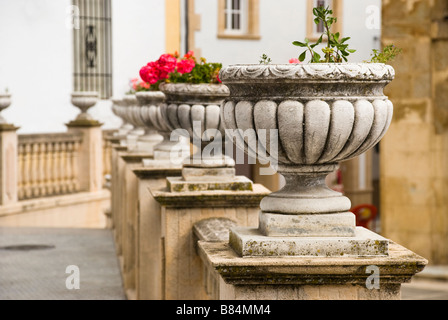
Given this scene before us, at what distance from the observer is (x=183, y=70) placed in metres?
6.49

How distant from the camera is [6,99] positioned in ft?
61.2

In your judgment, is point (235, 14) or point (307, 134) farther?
point (235, 14)

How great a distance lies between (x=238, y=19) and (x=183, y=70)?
2239 cm

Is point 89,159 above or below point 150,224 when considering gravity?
below

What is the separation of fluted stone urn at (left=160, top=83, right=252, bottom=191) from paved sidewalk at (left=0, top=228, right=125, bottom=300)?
157 inches

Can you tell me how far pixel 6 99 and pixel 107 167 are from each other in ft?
8.04

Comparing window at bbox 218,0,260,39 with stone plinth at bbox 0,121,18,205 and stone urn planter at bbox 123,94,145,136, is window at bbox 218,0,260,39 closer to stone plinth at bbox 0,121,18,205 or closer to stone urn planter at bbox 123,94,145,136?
stone plinth at bbox 0,121,18,205

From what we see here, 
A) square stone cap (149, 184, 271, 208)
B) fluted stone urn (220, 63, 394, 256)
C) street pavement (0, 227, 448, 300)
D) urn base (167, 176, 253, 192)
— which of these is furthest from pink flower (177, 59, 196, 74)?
street pavement (0, 227, 448, 300)

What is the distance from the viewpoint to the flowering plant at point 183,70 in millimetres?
6155

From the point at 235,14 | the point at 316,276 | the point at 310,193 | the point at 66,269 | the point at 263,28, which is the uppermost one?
the point at 235,14

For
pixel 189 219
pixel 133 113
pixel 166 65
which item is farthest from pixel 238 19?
pixel 189 219

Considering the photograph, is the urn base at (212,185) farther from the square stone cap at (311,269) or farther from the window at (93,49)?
the window at (93,49)

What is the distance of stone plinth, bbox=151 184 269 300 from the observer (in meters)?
5.67

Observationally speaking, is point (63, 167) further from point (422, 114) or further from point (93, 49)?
point (422, 114)
